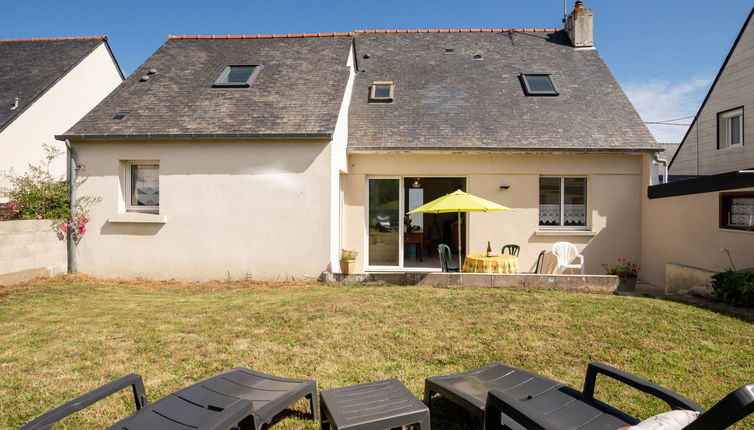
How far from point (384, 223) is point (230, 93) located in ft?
17.4

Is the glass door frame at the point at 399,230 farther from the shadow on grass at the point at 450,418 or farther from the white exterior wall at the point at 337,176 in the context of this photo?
the shadow on grass at the point at 450,418

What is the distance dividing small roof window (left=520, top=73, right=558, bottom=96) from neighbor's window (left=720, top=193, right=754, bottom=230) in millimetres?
5600

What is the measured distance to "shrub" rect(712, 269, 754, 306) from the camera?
6691mm

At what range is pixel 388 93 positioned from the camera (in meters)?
12.9

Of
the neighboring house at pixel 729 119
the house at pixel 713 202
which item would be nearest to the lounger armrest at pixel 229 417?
the house at pixel 713 202

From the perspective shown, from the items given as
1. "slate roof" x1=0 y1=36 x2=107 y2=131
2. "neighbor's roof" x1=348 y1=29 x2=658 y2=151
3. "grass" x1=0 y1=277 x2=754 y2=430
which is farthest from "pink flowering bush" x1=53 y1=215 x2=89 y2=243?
"neighbor's roof" x1=348 y1=29 x2=658 y2=151

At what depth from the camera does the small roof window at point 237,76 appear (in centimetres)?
1129

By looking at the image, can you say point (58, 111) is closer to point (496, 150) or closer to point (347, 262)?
point (347, 262)

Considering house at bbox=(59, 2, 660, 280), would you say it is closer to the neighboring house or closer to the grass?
the grass

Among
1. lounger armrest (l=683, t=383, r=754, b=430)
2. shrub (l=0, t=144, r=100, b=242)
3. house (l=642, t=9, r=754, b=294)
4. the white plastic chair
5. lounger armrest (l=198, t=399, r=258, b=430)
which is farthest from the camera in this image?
the white plastic chair

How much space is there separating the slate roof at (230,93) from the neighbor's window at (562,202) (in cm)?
602

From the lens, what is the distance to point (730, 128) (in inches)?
573

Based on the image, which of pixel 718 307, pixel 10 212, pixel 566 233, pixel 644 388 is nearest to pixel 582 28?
pixel 566 233

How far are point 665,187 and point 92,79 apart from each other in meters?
18.7
